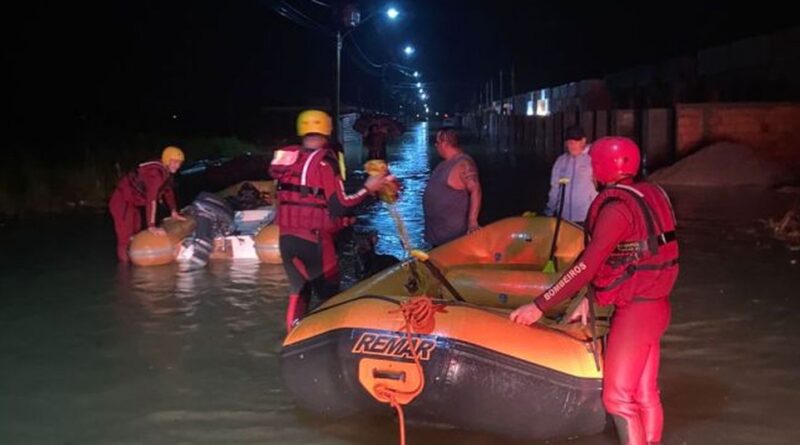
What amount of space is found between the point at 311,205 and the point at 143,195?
236 inches

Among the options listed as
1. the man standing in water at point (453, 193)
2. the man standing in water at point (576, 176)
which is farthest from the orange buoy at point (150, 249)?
the man standing in water at point (576, 176)

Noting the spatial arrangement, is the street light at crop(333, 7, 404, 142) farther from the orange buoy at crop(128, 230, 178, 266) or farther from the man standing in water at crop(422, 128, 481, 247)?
the man standing in water at crop(422, 128, 481, 247)

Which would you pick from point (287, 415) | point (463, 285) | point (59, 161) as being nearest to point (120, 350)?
point (287, 415)

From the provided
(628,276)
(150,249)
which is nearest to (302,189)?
(628,276)

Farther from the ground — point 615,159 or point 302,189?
point 615,159

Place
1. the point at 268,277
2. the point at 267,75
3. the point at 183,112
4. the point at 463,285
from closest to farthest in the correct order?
1. the point at 463,285
2. the point at 268,277
3. the point at 183,112
4. the point at 267,75

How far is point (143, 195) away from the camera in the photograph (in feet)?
38.8

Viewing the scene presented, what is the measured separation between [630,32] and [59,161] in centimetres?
5003

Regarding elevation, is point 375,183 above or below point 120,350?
above

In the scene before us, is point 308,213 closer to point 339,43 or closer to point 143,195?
point 143,195

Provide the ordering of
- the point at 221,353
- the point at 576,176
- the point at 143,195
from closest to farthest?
the point at 221,353, the point at 576,176, the point at 143,195

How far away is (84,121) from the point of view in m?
29.5

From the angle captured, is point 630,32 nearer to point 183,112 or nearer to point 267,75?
point 267,75

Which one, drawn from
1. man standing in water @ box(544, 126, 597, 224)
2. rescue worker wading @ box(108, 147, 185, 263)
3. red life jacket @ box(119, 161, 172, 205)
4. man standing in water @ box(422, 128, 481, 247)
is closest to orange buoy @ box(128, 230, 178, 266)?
rescue worker wading @ box(108, 147, 185, 263)
